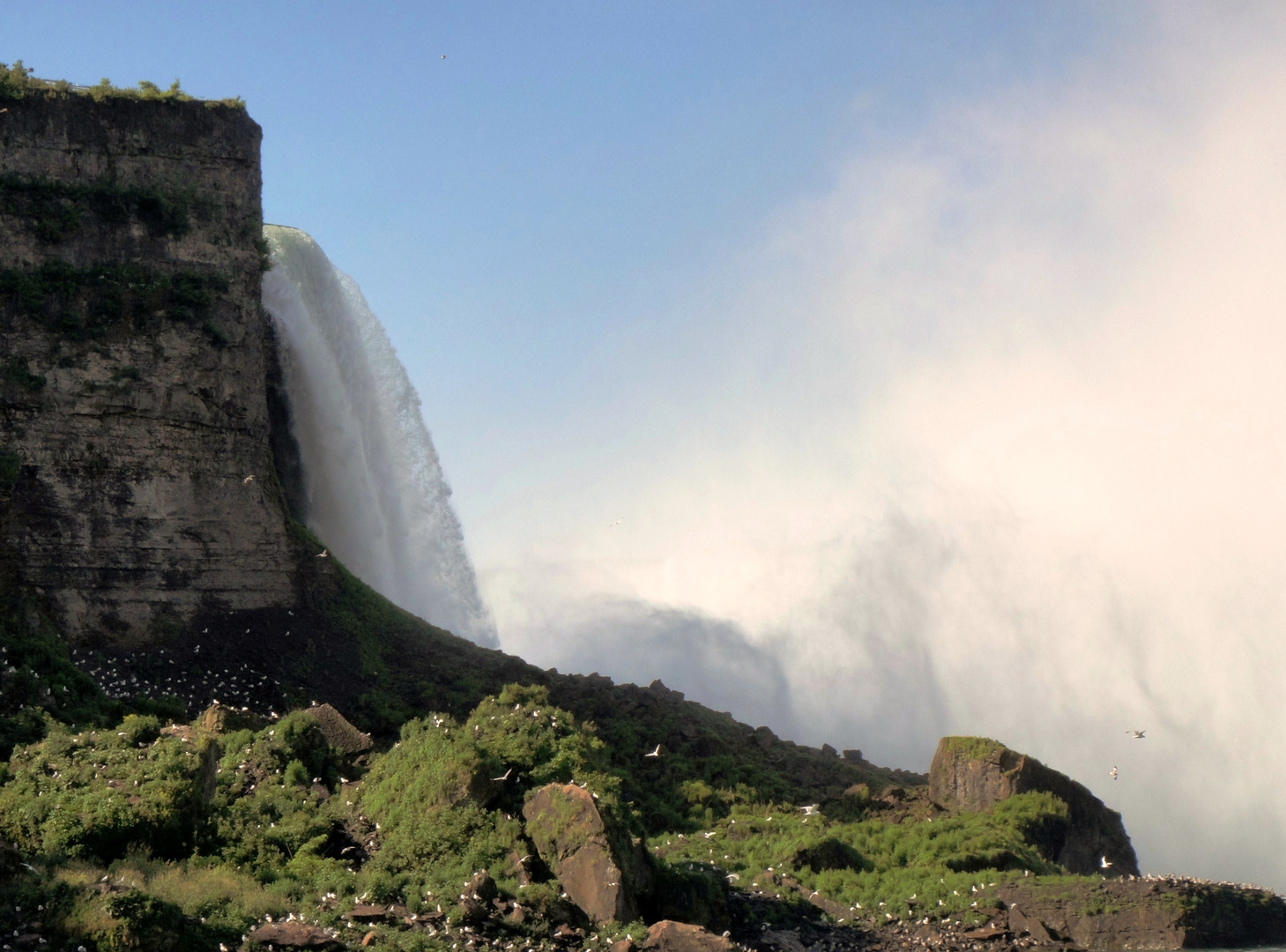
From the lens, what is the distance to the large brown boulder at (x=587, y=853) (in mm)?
16641

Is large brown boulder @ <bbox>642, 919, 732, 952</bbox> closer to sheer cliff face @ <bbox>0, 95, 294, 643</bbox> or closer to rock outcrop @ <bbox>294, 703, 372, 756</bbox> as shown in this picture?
rock outcrop @ <bbox>294, 703, 372, 756</bbox>

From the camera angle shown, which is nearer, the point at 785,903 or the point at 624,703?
the point at 785,903

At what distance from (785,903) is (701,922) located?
7.91 ft

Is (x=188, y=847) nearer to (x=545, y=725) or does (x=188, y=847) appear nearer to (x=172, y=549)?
(x=545, y=725)

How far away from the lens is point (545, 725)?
22.0 m

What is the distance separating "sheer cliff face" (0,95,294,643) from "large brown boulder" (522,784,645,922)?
471 inches

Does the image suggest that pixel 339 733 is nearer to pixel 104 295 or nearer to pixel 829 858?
pixel 829 858

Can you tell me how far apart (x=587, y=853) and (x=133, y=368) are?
1653 centimetres

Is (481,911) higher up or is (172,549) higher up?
(172,549)

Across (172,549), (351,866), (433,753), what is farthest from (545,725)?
(172,549)

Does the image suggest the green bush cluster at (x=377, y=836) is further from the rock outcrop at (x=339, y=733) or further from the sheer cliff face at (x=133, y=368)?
the sheer cliff face at (x=133, y=368)

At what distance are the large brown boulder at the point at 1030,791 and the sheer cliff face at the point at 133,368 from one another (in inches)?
583

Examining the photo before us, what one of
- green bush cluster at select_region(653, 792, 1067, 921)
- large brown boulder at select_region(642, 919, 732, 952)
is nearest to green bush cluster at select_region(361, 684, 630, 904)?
large brown boulder at select_region(642, 919, 732, 952)

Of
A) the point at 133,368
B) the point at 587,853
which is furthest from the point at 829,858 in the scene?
the point at 133,368
